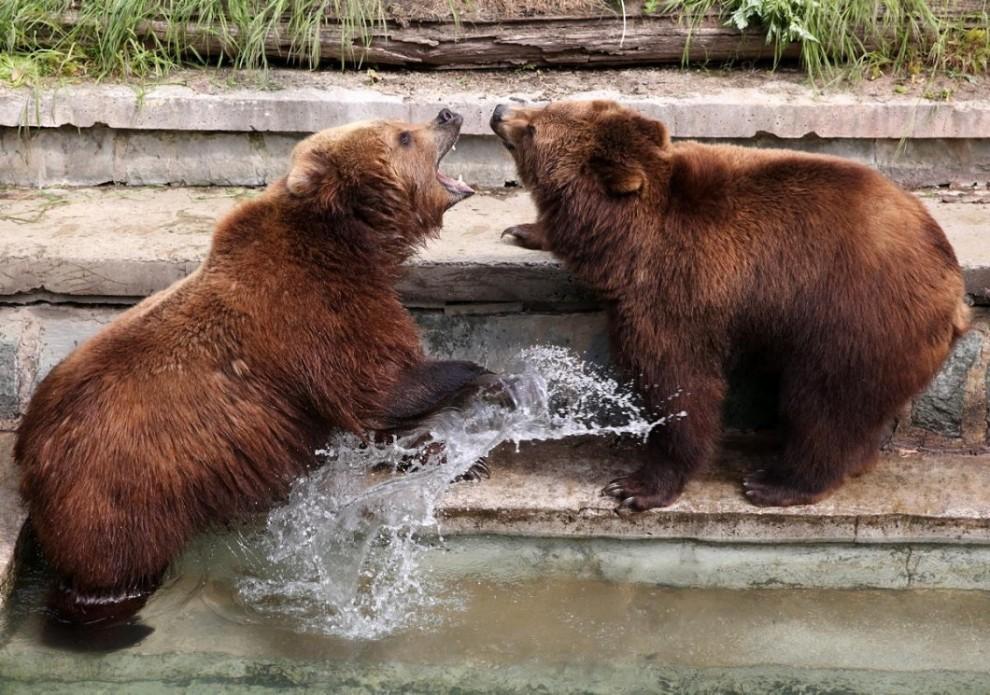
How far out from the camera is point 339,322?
484cm

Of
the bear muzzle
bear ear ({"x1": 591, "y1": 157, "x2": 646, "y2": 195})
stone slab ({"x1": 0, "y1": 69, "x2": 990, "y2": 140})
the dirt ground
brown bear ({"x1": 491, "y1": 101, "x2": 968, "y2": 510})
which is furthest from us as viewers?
the dirt ground

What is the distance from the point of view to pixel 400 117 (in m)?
6.52

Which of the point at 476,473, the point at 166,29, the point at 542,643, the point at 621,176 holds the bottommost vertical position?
the point at 542,643

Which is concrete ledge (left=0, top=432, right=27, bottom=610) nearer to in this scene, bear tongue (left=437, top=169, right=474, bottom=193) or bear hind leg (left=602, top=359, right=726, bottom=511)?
bear tongue (left=437, top=169, right=474, bottom=193)

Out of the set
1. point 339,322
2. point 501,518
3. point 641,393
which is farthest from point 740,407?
point 339,322

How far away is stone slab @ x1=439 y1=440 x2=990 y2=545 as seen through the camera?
5.09 m

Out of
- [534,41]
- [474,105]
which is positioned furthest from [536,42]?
[474,105]

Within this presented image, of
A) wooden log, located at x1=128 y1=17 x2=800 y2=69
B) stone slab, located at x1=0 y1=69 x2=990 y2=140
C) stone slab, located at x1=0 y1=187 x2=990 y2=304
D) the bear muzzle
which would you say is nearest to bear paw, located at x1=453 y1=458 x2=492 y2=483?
stone slab, located at x1=0 y1=187 x2=990 y2=304

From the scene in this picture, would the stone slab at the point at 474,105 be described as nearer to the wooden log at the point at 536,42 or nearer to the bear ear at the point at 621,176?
the wooden log at the point at 536,42

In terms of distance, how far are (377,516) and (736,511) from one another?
1464mm

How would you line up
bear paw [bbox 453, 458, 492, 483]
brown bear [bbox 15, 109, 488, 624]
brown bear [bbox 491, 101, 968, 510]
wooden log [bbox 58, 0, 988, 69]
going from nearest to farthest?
brown bear [bbox 15, 109, 488, 624] → brown bear [bbox 491, 101, 968, 510] → bear paw [bbox 453, 458, 492, 483] → wooden log [bbox 58, 0, 988, 69]

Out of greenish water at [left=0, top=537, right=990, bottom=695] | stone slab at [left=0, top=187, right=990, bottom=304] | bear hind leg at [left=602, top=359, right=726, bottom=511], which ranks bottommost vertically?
greenish water at [left=0, top=537, right=990, bottom=695]

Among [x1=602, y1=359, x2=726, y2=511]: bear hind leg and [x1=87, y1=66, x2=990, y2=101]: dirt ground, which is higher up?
[x1=87, y1=66, x2=990, y2=101]: dirt ground

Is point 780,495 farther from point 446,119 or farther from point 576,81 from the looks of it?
point 576,81
